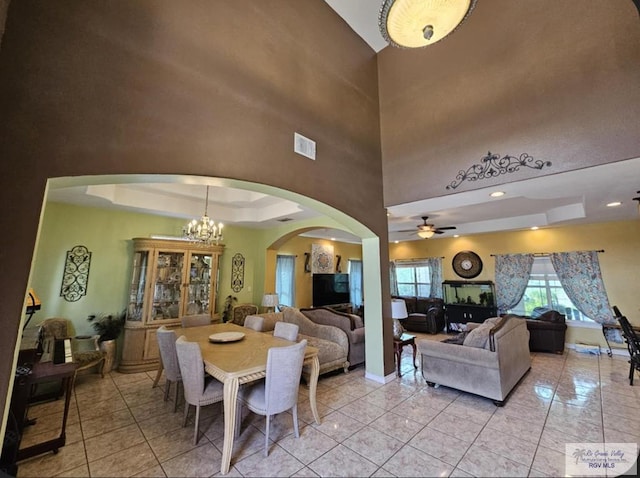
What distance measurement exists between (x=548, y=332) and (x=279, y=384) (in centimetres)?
606

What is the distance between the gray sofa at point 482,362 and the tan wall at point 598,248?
3.52 meters

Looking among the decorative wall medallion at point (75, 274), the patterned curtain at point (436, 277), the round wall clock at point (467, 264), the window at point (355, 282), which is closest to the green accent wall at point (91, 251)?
the decorative wall medallion at point (75, 274)

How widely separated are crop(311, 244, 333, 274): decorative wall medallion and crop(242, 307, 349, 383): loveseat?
9.87 feet

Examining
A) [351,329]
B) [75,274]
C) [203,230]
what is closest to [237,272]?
[203,230]

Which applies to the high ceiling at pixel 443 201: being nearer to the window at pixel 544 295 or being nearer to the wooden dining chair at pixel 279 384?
the window at pixel 544 295

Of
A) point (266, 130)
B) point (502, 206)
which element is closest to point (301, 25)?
point (266, 130)

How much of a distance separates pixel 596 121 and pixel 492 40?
1.79 metres

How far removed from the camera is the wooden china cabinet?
14.6 ft

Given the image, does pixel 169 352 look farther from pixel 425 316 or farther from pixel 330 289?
pixel 425 316

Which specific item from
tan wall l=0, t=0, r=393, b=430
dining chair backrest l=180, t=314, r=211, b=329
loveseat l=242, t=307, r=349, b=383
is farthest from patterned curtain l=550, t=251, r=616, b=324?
dining chair backrest l=180, t=314, r=211, b=329

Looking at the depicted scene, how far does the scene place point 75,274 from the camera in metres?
4.30

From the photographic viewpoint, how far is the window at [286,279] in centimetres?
739

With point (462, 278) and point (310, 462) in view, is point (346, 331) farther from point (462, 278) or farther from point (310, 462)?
point (462, 278)

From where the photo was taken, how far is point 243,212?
5.89 m
